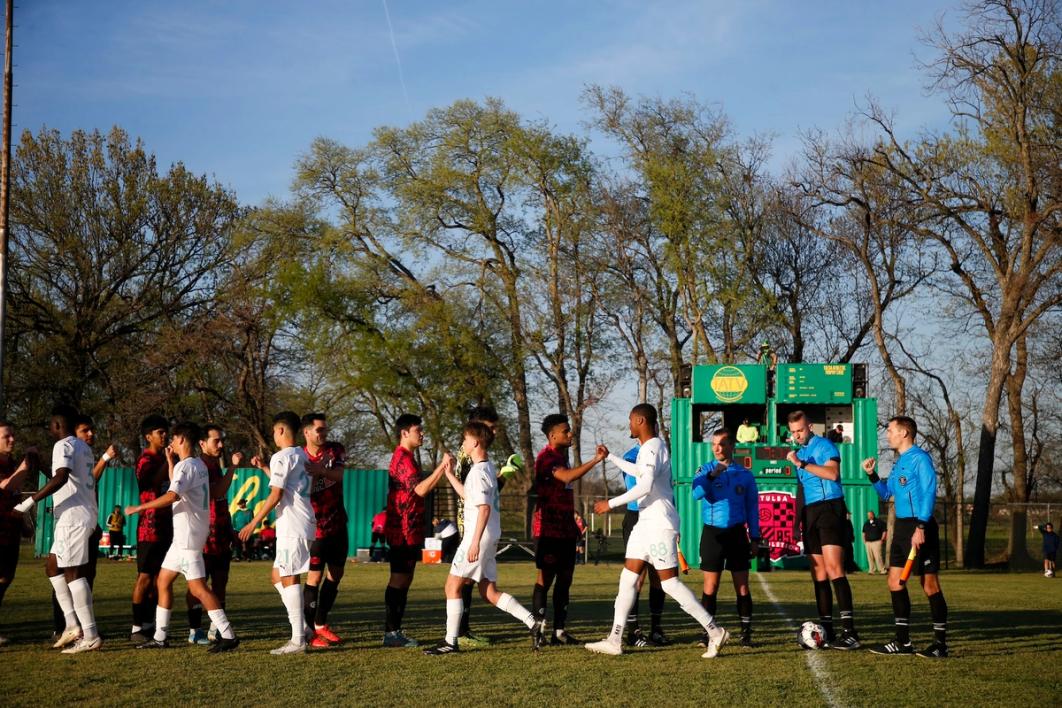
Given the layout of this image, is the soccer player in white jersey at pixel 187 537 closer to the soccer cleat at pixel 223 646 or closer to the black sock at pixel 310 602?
the soccer cleat at pixel 223 646

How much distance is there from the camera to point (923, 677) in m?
8.00

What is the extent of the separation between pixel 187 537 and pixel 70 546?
103 cm

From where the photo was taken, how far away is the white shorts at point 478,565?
29.2 feet

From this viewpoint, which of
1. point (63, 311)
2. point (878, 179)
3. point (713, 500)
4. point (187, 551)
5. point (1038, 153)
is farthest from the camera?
point (63, 311)

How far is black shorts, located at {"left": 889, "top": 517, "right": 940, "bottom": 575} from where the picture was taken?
29.9 ft

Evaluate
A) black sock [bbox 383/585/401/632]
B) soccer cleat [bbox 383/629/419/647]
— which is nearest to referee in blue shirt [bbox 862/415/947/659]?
soccer cleat [bbox 383/629/419/647]

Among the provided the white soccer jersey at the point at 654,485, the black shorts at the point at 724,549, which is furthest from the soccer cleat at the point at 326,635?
the black shorts at the point at 724,549

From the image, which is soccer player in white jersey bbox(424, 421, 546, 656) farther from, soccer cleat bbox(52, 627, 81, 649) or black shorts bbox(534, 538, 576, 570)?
soccer cleat bbox(52, 627, 81, 649)

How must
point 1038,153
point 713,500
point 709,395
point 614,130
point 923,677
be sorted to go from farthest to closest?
point 614,130, point 1038,153, point 709,395, point 713,500, point 923,677

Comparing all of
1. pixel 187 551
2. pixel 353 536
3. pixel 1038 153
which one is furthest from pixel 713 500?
pixel 1038 153

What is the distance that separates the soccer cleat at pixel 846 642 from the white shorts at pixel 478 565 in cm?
318

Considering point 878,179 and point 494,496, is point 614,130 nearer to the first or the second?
point 878,179

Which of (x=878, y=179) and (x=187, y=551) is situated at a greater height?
(x=878, y=179)

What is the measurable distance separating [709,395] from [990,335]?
1261cm
